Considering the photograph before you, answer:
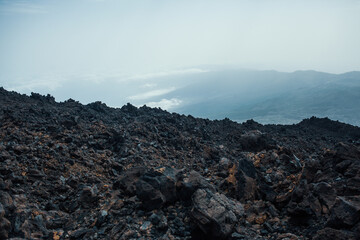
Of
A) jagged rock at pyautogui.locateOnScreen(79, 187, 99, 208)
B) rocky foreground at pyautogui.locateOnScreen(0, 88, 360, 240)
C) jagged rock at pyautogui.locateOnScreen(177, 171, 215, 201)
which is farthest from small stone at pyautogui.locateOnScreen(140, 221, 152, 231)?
jagged rock at pyautogui.locateOnScreen(79, 187, 99, 208)

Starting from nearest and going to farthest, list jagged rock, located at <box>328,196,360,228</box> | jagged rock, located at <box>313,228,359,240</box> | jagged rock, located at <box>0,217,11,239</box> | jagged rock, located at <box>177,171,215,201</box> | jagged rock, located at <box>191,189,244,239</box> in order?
jagged rock, located at <box>313,228,359,240</box> → jagged rock, located at <box>328,196,360,228</box> → jagged rock, located at <box>0,217,11,239</box> → jagged rock, located at <box>191,189,244,239</box> → jagged rock, located at <box>177,171,215,201</box>

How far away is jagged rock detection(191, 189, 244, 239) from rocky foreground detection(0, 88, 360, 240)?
0.03 meters

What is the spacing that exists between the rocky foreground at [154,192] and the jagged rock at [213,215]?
0.03m

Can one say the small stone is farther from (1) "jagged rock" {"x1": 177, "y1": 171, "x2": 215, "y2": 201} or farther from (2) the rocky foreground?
(1) "jagged rock" {"x1": 177, "y1": 171, "x2": 215, "y2": 201}

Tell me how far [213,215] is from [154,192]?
2027 mm

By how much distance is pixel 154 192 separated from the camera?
7.80 metres

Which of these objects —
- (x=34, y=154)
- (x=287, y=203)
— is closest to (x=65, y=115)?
(x=34, y=154)

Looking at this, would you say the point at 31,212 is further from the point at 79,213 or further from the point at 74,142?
the point at 74,142

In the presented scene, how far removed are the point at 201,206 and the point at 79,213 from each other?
A: 4355mm

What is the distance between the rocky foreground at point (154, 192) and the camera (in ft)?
22.2

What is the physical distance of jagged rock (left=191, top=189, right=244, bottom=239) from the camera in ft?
21.5

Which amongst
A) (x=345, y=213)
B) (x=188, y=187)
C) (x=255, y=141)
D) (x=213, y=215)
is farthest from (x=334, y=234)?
(x=255, y=141)

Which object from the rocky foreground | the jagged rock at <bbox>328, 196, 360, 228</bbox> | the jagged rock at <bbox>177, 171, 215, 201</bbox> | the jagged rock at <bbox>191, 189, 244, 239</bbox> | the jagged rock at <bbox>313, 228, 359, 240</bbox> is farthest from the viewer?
the jagged rock at <bbox>177, 171, 215, 201</bbox>

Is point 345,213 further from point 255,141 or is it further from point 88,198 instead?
point 255,141
